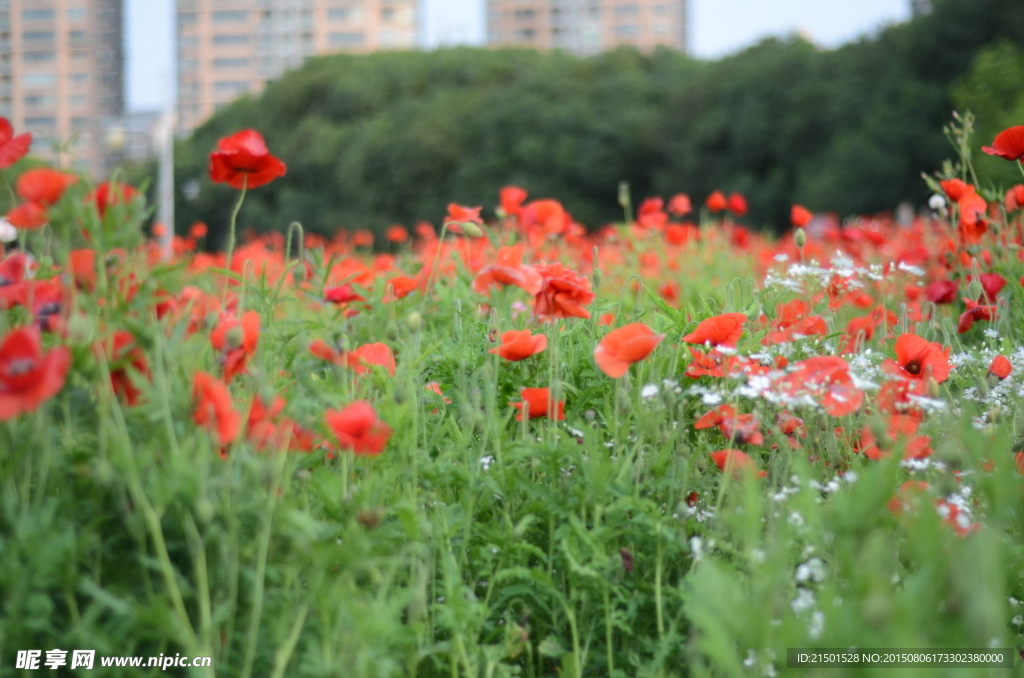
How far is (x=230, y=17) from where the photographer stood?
9144 cm

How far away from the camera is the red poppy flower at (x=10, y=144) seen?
1673 millimetres

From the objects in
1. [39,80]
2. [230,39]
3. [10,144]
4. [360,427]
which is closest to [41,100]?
[39,80]

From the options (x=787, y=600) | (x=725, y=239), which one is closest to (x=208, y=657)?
(x=787, y=600)

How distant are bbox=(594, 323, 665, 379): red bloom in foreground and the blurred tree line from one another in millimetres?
8067

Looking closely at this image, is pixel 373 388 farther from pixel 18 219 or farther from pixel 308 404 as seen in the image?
pixel 18 219

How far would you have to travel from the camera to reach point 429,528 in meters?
1.57

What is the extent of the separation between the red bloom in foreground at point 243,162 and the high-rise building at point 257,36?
90.4m

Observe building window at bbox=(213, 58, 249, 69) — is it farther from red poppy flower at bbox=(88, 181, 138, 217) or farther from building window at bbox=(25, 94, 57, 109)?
red poppy flower at bbox=(88, 181, 138, 217)

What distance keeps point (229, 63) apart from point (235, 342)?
9748 cm

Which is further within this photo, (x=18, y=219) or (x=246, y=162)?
(x=246, y=162)

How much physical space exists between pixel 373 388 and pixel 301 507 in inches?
22.4

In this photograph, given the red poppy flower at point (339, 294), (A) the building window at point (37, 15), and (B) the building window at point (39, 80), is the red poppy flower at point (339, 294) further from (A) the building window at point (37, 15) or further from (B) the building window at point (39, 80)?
(B) the building window at point (39, 80)

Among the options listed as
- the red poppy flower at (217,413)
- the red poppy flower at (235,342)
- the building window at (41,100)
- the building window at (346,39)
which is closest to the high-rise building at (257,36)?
the building window at (346,39)

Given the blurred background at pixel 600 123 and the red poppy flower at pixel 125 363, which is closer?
the red poppy flower at pixel 125 363
